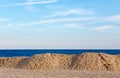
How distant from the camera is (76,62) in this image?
32125 mm

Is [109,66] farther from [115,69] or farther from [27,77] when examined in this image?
[27,77]

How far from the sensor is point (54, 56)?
32469 mm

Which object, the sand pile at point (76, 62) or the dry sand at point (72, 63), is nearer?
the dry sand at point (72, 63)

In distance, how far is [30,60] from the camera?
107 feet

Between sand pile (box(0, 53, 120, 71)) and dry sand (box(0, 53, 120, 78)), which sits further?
sand pile (box(0, 53, 120, 71))

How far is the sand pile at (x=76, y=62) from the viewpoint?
104 ft

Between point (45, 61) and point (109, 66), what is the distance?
532 centimetres

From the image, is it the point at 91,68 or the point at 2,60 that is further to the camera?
the point at 2,60

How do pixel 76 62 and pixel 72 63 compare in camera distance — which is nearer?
pixel 76 62

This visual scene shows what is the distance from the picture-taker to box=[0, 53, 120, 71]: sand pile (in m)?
31.6

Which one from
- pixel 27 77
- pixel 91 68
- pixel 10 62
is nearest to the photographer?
pixel 27 77

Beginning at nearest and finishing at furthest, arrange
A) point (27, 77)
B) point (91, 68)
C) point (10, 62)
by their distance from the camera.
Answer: point (27, 77) < point (91, 68) < point (10, 62)

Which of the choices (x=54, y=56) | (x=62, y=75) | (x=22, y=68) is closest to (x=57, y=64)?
(x=54, y=56)

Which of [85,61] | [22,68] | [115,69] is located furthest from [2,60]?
[115,69]
